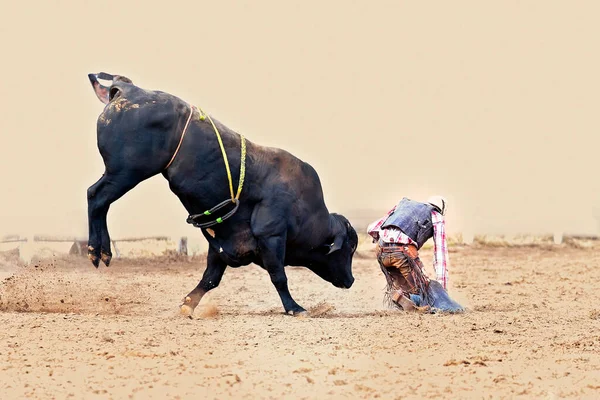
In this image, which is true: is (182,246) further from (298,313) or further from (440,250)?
(440,250)

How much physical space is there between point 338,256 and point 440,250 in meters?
1.20

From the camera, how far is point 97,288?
11.1 m

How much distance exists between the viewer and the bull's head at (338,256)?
9547 millimetres

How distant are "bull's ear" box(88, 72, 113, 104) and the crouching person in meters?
2.87

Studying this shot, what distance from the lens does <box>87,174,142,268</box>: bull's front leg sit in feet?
26.8

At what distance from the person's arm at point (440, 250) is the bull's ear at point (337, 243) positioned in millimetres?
948

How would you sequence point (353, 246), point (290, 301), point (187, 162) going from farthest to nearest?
1. point (353, 246)
2. point (290, 301)
3. point (187, 162)

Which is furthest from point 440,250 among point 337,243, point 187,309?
point 187,309

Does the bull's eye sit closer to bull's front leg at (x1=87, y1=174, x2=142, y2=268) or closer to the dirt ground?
bull's front leg at (x1=87, y1=174, x2=142, y2=268)

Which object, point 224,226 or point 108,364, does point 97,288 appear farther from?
point 108,364

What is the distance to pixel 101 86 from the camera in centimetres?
859

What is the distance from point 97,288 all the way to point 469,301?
4222mm

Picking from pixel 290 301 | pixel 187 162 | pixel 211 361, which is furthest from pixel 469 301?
pixel 211 361

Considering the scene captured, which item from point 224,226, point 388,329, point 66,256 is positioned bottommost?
point 66,256
